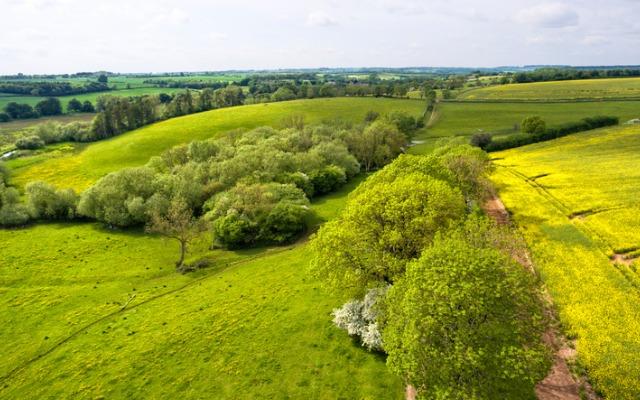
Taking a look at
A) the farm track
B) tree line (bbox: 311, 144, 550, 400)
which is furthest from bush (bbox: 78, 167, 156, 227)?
tree line (bbox: 311, 144, 550, 400)

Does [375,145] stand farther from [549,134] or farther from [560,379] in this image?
[560,379]

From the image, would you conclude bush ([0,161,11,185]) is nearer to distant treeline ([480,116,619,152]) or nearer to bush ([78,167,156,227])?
bush ([78,167,156,227])

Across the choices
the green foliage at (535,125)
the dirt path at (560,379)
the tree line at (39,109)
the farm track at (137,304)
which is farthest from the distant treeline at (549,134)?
the tree line at (39,109)

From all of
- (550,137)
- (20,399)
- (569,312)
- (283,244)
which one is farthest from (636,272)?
(550,137)

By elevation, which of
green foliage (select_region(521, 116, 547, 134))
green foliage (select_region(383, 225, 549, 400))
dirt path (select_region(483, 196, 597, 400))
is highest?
green foliage (select_region(521, 116, 547, 134))

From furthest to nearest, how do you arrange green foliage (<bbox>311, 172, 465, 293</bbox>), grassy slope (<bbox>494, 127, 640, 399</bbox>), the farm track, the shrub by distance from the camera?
1. the farm track
2. green foliage (<bbox>311, 172, 465, 293</bbox>)
3. the shrub
4. grassy slope (<bbox>494, 127, 640, 399</bbox>)

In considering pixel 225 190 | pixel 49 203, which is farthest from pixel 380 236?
pixel 49 203
